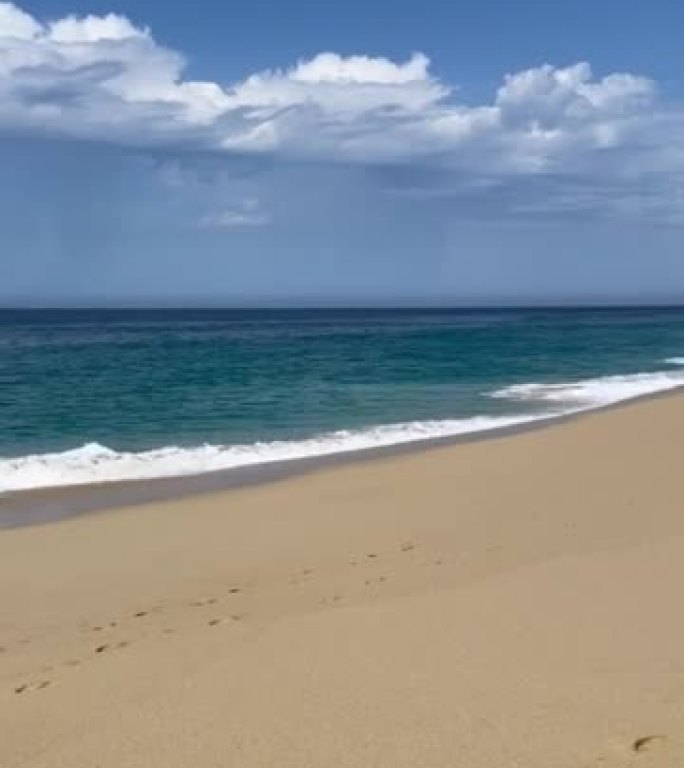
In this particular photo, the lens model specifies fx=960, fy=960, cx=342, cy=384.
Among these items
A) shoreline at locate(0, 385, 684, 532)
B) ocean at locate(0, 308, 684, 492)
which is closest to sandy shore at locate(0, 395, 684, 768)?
shoreline at locate(0, 385, 684, 532)

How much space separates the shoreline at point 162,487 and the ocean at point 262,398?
1.74 feet

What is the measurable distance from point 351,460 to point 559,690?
12.4 metres

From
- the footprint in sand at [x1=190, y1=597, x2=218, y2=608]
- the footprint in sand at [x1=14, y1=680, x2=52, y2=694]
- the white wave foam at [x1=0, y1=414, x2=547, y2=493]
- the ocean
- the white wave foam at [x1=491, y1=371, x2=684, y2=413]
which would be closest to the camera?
the footprint in sand at [x1=14, y1=680, x2=52, y2=694]

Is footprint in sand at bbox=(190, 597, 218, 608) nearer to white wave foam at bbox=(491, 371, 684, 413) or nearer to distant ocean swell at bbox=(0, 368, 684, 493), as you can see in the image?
distant ocean swell at bbox=(0, 368, 684, 493)

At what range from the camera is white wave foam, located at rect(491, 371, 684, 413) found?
93.2 feet

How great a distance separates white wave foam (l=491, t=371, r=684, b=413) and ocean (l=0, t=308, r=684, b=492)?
0.07m

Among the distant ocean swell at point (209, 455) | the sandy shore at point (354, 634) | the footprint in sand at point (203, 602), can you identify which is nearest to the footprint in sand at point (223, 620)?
the sandy shore at point (354, 634)

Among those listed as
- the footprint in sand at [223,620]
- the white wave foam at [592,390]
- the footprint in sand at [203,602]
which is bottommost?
the white wave foam at [592,390]

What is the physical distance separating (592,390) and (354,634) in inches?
1036

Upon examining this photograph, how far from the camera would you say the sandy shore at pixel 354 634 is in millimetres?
4945

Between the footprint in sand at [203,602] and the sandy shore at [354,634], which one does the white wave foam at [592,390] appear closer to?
the sandy shore at [354,634]

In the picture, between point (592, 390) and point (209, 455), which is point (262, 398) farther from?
point (209, 455)

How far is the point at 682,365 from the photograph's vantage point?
43.7m

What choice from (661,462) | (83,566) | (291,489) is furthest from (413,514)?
(661,462)
